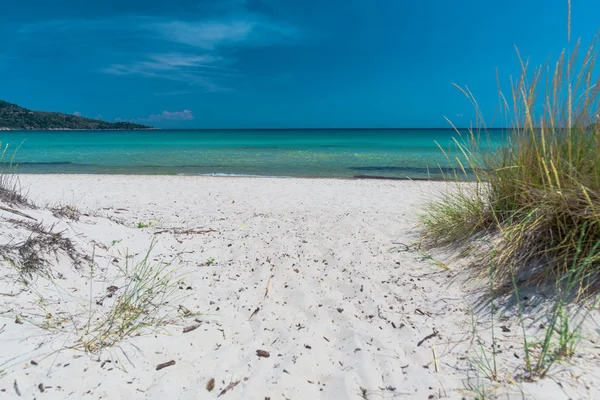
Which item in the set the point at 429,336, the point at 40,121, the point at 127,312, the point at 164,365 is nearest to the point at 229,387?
the point at 164,365

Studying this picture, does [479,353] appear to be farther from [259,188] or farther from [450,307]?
[259,188]

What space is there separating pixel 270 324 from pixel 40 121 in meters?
119

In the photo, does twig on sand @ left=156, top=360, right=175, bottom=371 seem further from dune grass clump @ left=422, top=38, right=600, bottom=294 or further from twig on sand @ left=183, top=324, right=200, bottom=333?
dune grass clump @ left=422, top=38, right=600, bottom=294

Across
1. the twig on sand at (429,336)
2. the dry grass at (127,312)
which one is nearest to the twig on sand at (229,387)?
the dry grass at (127,312)

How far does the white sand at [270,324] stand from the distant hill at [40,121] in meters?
107

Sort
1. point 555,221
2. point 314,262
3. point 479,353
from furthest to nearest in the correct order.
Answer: point 314,262 → point 555,221 → point 479,353

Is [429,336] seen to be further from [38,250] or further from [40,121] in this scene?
[40,121]

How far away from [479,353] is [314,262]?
188 cm

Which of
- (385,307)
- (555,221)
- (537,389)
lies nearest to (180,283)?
(385,307)

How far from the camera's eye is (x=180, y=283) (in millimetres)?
3016

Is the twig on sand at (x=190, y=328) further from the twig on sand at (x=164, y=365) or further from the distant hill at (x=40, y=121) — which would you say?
the distant hill at (x=40, y=121)

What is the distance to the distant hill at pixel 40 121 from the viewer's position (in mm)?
87188

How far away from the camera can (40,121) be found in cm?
9512

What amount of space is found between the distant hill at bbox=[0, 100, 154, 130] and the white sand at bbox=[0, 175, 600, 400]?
107138 millimetres
